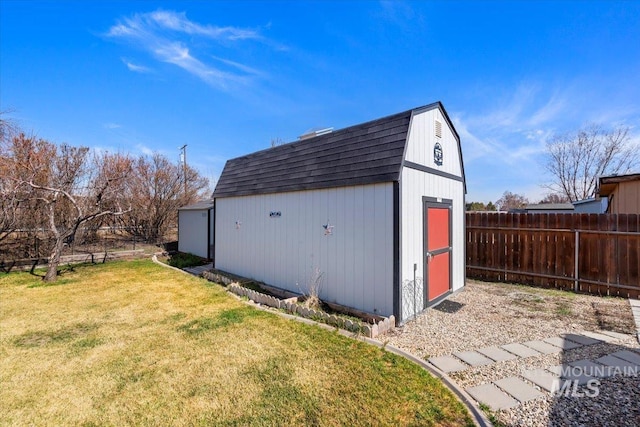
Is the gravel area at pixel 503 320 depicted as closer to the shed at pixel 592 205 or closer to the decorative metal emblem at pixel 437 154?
the decorative metal emblem at pixel 437 154

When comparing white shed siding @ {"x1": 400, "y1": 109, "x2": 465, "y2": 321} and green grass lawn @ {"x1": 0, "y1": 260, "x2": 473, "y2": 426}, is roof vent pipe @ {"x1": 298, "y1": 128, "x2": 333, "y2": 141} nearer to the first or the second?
white shed siding @ {"x1": 400, "y1": 109, "x2": 465, "y2": 321}

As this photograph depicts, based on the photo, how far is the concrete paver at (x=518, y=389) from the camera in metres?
2.61

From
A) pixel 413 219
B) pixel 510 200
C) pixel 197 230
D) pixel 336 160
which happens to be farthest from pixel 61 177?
pixel 510 200

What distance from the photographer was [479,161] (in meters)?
14.8

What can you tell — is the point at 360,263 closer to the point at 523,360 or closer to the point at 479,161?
the point at 523,360

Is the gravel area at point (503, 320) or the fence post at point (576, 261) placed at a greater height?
the fence post at point (576, 261)

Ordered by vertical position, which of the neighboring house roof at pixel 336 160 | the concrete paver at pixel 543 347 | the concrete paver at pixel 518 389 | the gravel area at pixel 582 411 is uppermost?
the neighboring house roof at pixel 336 160

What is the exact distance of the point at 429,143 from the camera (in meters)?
5.36

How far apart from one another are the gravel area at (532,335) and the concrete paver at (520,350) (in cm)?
9

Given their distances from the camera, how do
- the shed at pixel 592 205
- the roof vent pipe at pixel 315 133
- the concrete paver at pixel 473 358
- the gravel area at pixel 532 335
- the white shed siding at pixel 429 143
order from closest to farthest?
1. the gravel area at pixel 532 335
2. the concrete paver at pixel 473 358
3. the white shed siding at pixel 429 143
4. the roof vent pipe at pixel 315 133
5. the shed at pixel 592 205

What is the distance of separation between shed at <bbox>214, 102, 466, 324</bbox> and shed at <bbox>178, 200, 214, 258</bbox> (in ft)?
13.8

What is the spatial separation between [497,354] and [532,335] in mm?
1040

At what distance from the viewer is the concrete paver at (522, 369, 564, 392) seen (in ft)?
9.09

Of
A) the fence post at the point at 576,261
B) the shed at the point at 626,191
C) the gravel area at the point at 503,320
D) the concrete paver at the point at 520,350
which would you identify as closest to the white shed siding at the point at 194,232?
the gravel area at the point at 503,320
